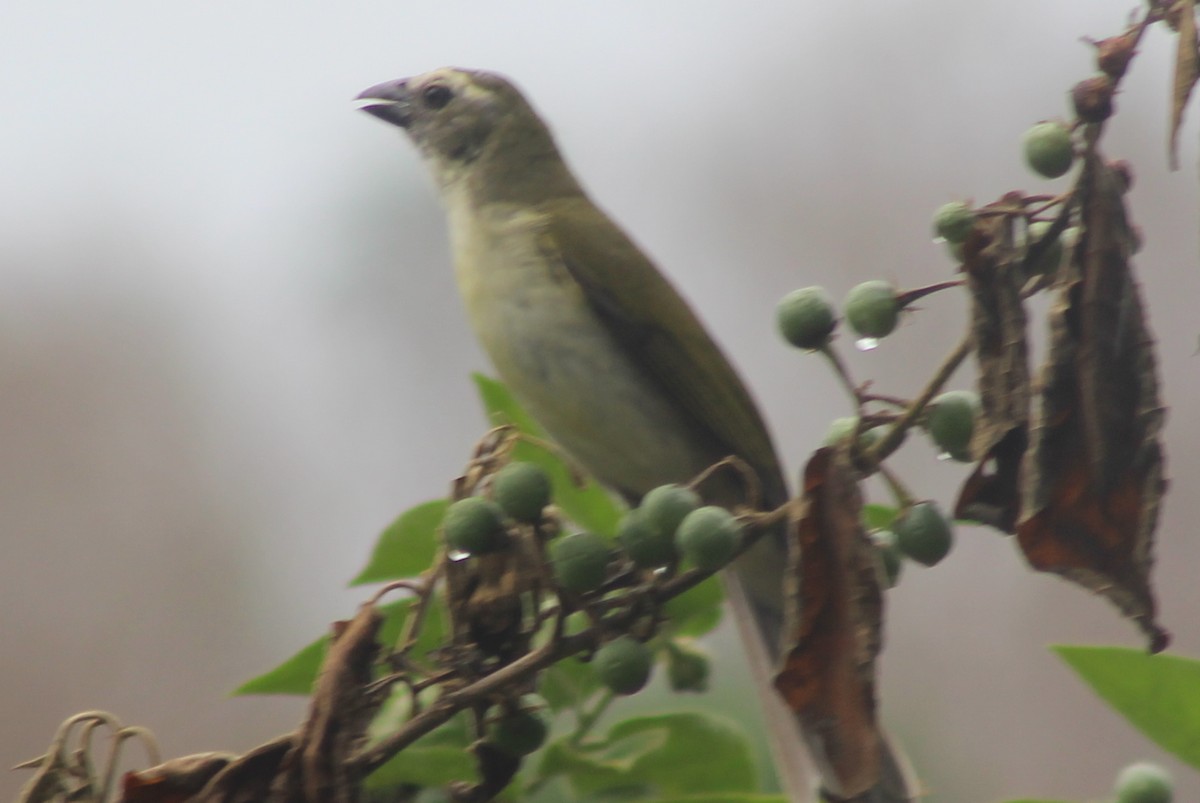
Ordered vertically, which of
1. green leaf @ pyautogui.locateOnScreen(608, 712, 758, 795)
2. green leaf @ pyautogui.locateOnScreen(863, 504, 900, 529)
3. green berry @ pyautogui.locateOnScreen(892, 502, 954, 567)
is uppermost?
green berry @ pyautogui.locateOnScreen(892, 502, 954, 567)

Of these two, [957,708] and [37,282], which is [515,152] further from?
[37,282]

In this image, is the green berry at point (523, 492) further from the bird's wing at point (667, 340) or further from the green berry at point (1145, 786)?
the bird's wing at point (667, 340)

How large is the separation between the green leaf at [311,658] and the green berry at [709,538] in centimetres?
41

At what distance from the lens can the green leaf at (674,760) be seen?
176cm

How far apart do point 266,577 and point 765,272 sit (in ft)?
9.96

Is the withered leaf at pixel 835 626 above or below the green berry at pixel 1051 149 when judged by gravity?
below

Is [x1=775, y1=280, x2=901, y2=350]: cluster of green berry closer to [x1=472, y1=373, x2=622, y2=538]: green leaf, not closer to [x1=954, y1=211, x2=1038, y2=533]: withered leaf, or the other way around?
[x1=954, y1=211, x2=1038, y2=533]: withered leaf

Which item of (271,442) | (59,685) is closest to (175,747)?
(59,685)

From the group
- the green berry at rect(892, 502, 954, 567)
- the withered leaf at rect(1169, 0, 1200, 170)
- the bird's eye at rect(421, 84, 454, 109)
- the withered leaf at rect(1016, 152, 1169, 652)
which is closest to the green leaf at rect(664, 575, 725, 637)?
the green berry at rect(892, 502, 954, 567)

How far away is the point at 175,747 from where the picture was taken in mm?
5570

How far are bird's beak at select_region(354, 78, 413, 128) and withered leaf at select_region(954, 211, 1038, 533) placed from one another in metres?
2.10

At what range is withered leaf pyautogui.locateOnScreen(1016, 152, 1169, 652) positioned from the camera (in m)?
1.30

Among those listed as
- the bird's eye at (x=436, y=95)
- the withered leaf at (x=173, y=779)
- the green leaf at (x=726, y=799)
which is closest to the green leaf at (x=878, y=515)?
the green leaf at (x=726, y=799)

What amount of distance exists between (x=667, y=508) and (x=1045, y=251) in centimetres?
47
